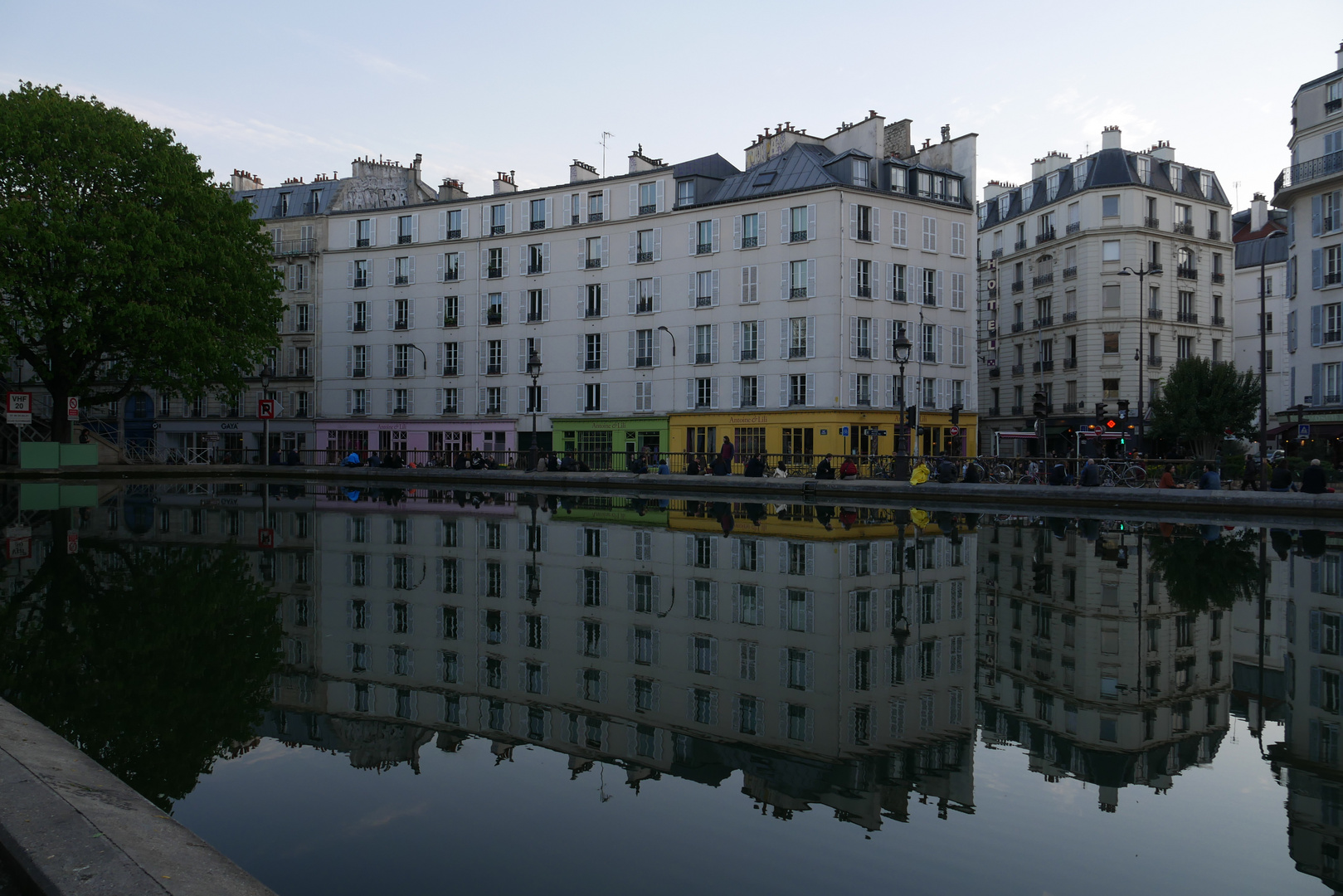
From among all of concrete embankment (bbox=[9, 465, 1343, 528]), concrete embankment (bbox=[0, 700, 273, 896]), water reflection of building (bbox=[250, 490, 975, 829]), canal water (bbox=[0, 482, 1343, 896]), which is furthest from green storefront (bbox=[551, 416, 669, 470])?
concrete embankment (bbox=[0, 700, 273, 896])

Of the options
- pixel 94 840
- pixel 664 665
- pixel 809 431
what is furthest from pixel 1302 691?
pixel 809 431

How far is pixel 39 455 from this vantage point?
3459cm

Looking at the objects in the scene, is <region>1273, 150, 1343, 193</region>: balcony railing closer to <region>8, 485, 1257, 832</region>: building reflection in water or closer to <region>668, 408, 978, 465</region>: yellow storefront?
<region>668, 408, 978, 465</region>: yellow storefront

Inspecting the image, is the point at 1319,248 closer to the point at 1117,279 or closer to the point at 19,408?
the point at 1117,279

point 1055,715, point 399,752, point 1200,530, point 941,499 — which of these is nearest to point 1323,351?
point 941,499

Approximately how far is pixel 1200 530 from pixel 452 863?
18.2 meters

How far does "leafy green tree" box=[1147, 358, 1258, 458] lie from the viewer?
145 feet

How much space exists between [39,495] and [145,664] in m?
23.1

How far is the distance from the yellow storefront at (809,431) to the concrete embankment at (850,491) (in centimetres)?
901

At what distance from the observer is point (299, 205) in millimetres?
57250

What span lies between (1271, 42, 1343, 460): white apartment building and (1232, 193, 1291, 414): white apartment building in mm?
15677

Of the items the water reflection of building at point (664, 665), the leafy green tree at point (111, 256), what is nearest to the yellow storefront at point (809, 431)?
the leafy green tree at point (111, 256)

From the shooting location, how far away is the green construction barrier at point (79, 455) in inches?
1411

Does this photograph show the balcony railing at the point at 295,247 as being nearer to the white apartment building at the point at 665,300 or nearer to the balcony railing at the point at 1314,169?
the white apartment building at the point at 665,300
